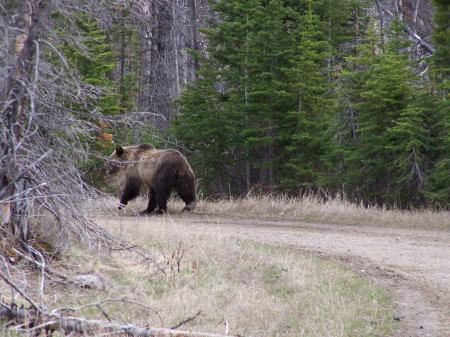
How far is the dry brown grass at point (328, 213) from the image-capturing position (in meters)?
15.7

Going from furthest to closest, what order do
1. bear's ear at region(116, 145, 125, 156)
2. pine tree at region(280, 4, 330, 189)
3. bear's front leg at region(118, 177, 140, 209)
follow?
pine tree at region(280, 4, 330, 189) → bear's front leg at region(118, 177, 140, 209) → bear's ear at region(116, 145, 125, 156)

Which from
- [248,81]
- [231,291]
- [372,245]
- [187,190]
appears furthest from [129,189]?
[231,291]

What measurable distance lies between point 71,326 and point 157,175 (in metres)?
10.9

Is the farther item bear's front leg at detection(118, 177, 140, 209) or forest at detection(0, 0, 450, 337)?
bear's front leg at detection(118, 177, 140, 209)

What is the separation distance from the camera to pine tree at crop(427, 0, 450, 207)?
676 inches

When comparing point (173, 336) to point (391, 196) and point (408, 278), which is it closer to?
point (408, 278)

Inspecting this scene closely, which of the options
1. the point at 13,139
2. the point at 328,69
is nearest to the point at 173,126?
the point at 328,69

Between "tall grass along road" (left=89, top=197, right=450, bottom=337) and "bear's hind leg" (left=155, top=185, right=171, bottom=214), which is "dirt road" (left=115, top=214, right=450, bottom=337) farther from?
"bear's hind leg" (left=155, top=185, right=171, bottom=214)

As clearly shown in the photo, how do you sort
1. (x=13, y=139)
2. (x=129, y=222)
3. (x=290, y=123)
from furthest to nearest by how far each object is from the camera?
(x=290, y=123)
(x=129, y=222)
(x=13, y=139)

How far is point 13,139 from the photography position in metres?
7.54

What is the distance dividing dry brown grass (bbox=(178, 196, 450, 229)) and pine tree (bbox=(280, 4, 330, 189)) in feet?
10.00

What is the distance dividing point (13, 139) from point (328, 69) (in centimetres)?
1562

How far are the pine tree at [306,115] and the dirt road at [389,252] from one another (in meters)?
5.31

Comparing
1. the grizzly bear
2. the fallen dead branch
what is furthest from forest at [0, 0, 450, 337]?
the grizzly bear
